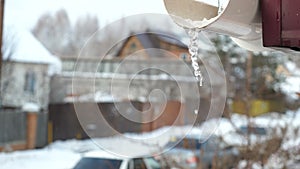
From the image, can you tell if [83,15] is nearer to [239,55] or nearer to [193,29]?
[239,55]

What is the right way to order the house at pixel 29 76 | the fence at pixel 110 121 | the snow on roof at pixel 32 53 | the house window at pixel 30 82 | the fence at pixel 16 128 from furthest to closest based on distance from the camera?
the house window at pixel 30 82 → the house at pixel 29 76 → the snow on roof at pixel 32 53 → the fence at pixel 16 128 → the fence at pixel 110 121

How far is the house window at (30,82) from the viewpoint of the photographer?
5.57 meters

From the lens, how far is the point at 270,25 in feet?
1.60

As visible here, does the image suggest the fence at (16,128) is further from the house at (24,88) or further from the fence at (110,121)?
the fence at (110,121)

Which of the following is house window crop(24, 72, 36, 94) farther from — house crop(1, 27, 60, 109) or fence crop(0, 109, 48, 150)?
fence crop(0, 109, 48, 150)

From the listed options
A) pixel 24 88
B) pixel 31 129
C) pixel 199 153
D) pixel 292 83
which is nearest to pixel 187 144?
pixel 199 153

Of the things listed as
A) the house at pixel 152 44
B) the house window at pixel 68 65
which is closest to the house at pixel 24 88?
the house window at pixel 68 65

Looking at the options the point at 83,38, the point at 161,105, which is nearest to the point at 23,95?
the point at 83,38

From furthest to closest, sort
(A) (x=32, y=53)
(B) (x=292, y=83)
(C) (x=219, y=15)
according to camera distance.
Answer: (A) (x=32, y=53) → (B) (x=292, y=83) → (C) (x=219, y=15)

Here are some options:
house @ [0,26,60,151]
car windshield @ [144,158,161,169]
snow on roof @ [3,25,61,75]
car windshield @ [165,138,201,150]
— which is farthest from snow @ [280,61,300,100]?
snow on roof @ [3,25,61,75]

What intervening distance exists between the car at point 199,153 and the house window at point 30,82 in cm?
371

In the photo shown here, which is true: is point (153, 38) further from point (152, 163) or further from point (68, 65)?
point (68, 65)

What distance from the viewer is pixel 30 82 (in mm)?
5840

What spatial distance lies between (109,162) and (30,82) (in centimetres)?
427
